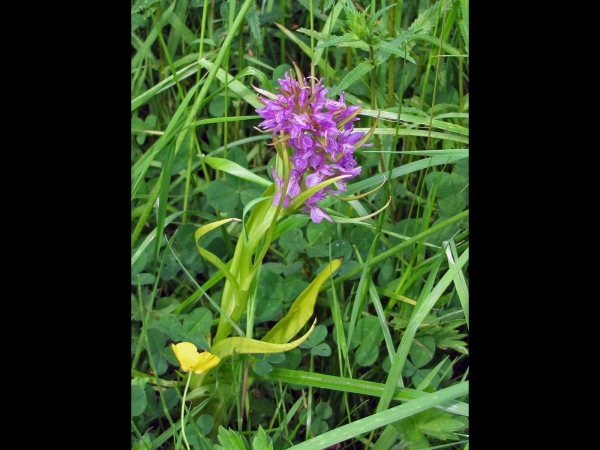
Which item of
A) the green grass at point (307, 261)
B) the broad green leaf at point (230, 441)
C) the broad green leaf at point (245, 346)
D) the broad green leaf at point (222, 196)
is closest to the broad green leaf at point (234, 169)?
the green grass at point (307, 261)

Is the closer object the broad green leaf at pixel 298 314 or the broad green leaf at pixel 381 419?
the broad green leaf at pixel 381 419

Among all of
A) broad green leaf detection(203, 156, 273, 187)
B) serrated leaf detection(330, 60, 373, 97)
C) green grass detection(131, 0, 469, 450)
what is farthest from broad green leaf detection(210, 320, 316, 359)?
serrated leaf detection(330, 60, 373, 97)

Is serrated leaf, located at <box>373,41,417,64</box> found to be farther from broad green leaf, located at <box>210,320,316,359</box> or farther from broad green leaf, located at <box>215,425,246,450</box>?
broad green leaf, located at <box>215,425,246,450</box>

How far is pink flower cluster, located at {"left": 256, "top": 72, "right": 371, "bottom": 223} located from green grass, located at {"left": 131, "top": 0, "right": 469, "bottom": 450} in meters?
0.05

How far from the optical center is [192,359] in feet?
2.86

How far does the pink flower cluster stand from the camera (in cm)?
81

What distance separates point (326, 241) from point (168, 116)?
19.3 inches

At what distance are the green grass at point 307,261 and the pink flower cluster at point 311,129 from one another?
55mm

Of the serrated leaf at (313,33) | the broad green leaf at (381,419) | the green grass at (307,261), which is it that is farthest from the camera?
the serrated leaf at (313,33)

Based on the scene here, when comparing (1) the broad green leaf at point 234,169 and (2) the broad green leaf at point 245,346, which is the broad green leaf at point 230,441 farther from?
(1) the broad green leaf at point 234,169

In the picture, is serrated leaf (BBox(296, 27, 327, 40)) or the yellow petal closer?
the yellow petal

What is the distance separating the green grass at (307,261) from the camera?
916 millimetres

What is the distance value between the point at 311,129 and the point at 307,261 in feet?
1.27

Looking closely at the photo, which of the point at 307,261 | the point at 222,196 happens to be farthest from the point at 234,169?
the point at 307,261
